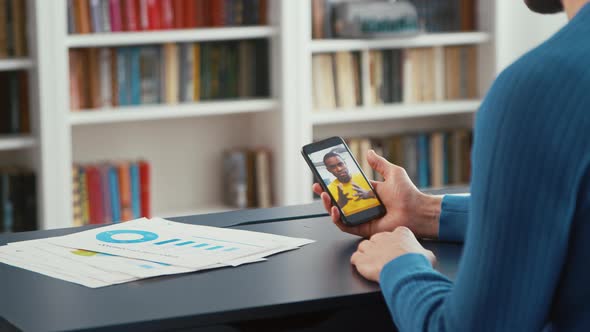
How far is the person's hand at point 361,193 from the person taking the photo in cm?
161

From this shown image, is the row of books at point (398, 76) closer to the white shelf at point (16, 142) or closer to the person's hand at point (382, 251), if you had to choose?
the white shelf at point (16, 142)

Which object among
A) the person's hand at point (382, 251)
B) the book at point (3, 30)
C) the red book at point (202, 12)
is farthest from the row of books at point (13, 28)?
→ the person's hand at point (382, 251)

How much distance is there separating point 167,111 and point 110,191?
0.36 metres

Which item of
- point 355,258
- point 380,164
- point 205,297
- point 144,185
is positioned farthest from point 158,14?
point 205,297

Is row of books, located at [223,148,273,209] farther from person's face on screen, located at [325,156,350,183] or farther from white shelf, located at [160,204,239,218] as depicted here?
person's face on screen, located at [325,156,350,183]

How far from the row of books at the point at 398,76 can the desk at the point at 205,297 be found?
242cm

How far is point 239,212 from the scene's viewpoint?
1828 mm

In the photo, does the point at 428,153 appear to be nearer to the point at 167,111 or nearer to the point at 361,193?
the point at 167,111

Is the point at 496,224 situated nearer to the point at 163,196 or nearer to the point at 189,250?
the point at 189,250

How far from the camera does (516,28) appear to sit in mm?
4074

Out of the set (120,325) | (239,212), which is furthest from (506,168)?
(239,212)

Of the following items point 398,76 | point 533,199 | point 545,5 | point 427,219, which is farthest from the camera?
point 398,76

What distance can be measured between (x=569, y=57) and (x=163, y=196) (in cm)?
300

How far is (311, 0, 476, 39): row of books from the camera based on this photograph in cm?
382
